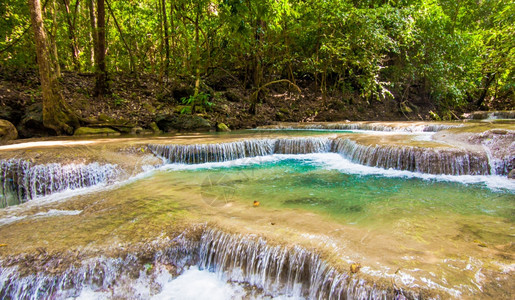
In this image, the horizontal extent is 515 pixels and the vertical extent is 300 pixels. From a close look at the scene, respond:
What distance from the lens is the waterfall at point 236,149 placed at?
22.9 ft

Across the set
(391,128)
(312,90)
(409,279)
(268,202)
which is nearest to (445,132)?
(391,128)

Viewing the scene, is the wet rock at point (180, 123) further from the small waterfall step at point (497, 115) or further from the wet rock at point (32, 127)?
the small waterfall step at point (497, 115)

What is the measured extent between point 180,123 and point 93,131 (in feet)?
10.3

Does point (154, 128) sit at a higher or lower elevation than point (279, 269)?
higher

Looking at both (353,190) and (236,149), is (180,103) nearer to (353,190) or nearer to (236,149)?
(236,149)

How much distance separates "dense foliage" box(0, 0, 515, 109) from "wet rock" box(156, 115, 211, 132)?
4.37 feet

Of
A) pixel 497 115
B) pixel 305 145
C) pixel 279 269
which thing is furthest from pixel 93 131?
pixel 497 115

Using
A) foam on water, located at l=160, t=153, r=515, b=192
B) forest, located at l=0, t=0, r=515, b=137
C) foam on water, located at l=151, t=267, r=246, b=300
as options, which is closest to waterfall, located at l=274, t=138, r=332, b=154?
foam on water, located at l=160, t=153, r=515, b=192

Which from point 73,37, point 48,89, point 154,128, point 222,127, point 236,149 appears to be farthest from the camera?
point 73,37

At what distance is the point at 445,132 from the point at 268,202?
20.9 feet

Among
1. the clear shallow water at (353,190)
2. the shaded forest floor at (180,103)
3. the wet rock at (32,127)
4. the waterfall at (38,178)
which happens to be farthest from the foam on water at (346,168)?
the wet rock at (32,127)

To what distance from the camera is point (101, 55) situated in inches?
425

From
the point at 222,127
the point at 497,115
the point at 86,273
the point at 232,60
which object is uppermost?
the point at 232,60

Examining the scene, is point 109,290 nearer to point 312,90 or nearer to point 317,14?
point 317,14
